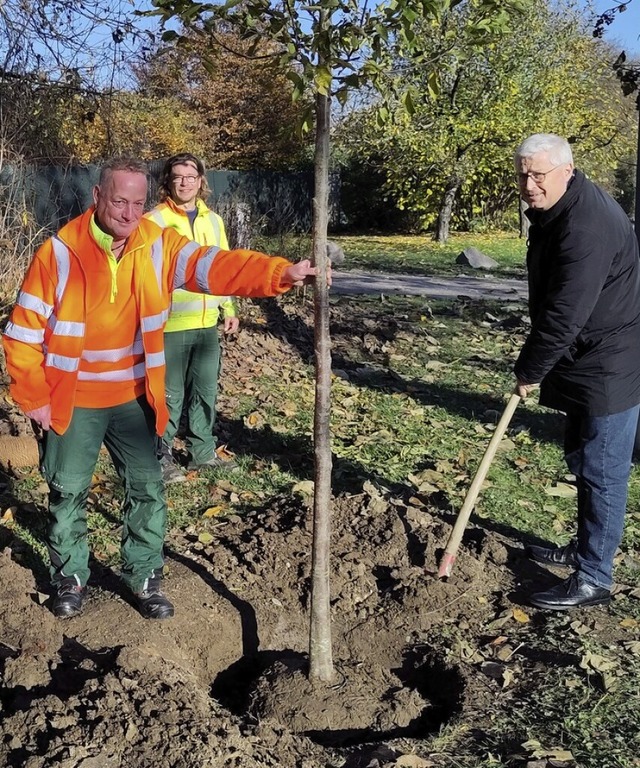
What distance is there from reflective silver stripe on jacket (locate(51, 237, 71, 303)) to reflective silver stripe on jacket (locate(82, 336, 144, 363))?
1.04 feet

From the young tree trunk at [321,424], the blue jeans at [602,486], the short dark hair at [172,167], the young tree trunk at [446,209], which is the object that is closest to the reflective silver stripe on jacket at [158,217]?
the short dark hair at [172,167]

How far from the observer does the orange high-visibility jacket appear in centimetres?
358

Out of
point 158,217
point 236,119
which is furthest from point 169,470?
point 236,119

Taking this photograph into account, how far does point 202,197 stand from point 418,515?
253 centimetres

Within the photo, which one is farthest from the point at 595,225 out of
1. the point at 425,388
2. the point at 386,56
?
the point at 425,388

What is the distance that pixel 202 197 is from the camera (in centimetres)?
570

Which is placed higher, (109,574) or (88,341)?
(88,341)

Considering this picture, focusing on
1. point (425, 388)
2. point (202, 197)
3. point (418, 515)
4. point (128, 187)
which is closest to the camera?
point (128, 187)

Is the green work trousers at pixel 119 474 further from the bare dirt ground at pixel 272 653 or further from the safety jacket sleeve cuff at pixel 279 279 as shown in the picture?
the safety jacket sleeve cuff at pixel 279 279

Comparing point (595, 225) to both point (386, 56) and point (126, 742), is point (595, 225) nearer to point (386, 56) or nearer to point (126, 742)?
point (386, 56)

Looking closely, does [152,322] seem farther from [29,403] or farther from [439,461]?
[439,461]

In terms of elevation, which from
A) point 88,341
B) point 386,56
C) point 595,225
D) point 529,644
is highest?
point 386,56

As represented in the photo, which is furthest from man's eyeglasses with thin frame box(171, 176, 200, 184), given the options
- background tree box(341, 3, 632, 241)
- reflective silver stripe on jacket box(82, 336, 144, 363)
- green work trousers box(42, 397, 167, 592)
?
background tree box(341, 3, 632, 241)

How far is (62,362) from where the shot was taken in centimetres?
367
